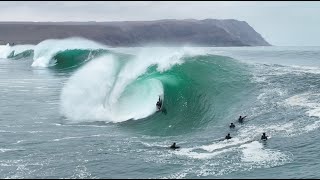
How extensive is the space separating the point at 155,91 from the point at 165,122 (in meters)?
5.45

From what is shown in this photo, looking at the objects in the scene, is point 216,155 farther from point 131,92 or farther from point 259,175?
point 131,92

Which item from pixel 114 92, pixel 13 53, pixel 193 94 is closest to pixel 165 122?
pixel 193 94

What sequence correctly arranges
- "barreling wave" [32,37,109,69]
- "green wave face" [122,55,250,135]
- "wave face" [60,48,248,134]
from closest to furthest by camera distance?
"green wave face" [122,55,250,135]
"wave face" [60,48,248,134]
"barreling wave" [32,37,109,69]

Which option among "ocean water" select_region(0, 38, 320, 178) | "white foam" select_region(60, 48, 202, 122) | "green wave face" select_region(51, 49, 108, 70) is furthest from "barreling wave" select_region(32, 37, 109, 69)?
"white foam" select_region(60, 48, 202, 122)

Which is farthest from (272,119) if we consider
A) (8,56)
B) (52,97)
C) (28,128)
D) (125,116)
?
(8,56)

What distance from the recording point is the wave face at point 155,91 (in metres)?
28.8

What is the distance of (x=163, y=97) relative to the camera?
1245 inches

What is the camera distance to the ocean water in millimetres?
17906

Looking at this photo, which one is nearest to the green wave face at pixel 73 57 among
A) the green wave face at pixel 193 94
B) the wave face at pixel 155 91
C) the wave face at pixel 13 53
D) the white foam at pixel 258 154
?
the wave face at pixel 13 53

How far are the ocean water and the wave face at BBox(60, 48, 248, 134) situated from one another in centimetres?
7

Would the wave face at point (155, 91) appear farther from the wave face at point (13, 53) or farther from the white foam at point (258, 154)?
the wave face at point (13, 53)

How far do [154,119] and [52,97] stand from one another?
13.0 metres

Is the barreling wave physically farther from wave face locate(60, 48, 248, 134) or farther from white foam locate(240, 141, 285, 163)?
white foam locate(240, 141, 285, 163)

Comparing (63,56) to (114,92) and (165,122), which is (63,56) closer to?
(114,92)
